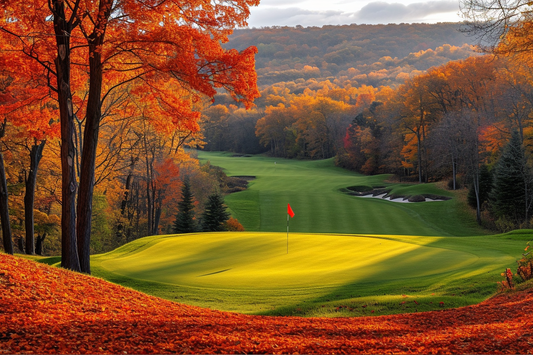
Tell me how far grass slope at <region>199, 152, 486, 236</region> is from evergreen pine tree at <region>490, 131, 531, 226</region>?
95.1 inches

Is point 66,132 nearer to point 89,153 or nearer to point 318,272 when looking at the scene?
point 89,153

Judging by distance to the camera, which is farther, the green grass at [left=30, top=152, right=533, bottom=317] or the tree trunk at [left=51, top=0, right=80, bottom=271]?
the tree trunk at [left=51, top=0, right=80, bottom=271]

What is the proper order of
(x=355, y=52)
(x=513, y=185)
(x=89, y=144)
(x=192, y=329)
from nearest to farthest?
(x=192, y=329) < (x=89, y=144) < (x=513, y=185) < (x=355, y=52)

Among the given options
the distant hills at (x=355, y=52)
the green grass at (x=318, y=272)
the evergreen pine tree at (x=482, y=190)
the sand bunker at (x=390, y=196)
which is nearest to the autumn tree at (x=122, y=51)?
the green grass at (x=318, y=272)

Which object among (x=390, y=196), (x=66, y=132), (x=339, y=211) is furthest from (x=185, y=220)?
(x=66, y=132)

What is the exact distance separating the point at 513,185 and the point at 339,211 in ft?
43.3

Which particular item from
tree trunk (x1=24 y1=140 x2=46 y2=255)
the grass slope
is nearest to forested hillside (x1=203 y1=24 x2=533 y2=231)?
the grass slope

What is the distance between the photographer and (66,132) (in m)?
9.69

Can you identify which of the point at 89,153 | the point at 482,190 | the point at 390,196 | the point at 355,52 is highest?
the point at 355,52

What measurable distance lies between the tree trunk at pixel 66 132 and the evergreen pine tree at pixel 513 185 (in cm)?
2825

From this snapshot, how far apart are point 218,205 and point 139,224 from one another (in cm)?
1115

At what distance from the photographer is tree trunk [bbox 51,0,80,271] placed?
942cm

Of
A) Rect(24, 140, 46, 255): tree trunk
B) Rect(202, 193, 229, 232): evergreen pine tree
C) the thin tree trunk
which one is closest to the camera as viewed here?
the thin tree trunk

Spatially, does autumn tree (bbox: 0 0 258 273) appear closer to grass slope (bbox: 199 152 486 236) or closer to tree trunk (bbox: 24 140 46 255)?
tree trunk (bbox: 24 140 46 255)
